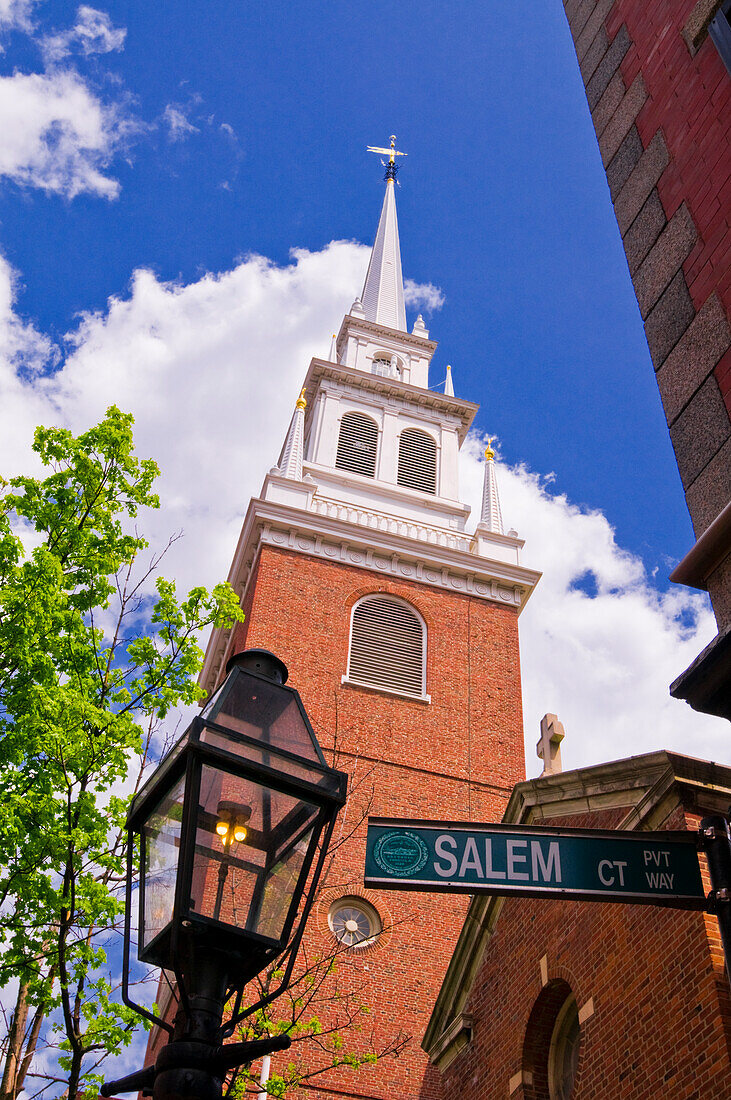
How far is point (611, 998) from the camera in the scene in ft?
30.9

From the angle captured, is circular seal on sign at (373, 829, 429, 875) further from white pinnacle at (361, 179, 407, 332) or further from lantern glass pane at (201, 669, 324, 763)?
white pinnacle at (361, 179, 407, 332)

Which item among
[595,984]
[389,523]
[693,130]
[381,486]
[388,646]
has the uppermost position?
[381,486]

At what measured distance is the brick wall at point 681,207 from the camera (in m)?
5.78

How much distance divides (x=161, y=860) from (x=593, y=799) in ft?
26.5

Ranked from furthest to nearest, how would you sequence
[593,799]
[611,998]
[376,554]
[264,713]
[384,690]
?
[376,554]
[384,690]
[593,799]
[611,998]
[264,713]

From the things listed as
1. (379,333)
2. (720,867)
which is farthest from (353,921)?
(379,333)

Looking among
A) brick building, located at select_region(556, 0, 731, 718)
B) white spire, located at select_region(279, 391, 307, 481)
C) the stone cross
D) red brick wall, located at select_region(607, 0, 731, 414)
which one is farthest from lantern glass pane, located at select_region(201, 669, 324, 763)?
white spire, located at select_region(279, 391, 307, 481)

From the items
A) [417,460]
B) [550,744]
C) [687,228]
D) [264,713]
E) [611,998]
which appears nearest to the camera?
[264,713]

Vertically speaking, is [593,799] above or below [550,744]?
below

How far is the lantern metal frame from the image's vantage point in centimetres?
336

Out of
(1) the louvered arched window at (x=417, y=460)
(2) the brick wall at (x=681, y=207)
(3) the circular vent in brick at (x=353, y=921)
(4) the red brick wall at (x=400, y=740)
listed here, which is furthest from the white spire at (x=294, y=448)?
(2) the brick wall at (x=681, y=207)

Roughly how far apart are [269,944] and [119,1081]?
2.60 ft

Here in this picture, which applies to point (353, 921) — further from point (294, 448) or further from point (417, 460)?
point (417, 460)

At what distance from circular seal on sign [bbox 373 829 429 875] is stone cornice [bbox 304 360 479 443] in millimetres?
28722
